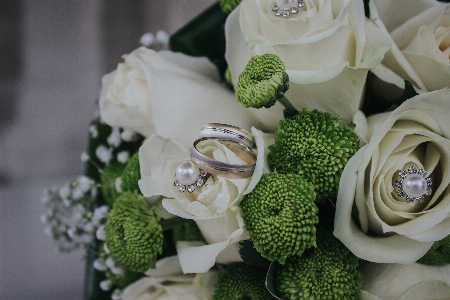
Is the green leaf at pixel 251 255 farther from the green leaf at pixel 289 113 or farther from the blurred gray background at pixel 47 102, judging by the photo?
the blurred gray background at pixel 47 102

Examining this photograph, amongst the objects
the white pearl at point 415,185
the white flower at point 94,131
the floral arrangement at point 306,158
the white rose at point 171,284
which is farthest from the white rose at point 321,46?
the white flower at point 94,131

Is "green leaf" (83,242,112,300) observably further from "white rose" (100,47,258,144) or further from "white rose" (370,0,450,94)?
"white rose" (370,0,450,94)

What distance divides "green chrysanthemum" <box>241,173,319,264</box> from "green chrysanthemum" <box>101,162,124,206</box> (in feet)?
1.03

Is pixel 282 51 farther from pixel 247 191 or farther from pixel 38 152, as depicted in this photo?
pixel 38 152

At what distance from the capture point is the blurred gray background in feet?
3.23

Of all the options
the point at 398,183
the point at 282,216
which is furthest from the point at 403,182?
the point at 282,216

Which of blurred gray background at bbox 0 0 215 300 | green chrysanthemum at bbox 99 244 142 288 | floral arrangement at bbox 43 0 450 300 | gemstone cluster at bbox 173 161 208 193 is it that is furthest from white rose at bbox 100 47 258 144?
blurred gray background at bbox 0 0 215 300

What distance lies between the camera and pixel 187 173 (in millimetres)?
437

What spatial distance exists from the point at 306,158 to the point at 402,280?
0.17 meters

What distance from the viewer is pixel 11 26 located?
99 centimetres

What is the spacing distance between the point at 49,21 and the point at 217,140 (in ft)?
2.12

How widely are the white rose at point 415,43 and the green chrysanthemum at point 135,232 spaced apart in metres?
0.29

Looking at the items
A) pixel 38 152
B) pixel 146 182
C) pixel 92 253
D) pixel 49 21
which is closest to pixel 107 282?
pixel 92 253

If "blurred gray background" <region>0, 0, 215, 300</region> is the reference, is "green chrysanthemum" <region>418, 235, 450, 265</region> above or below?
below
